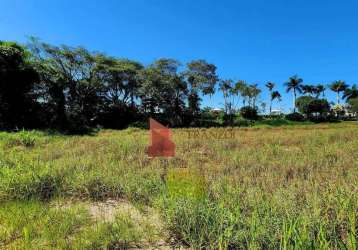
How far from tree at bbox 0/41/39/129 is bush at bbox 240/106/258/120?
3443 centimetres

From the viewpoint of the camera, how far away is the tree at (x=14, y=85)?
722 inches

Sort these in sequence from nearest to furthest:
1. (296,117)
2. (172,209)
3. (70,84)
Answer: (172,209)
(70,84)
(296,117)

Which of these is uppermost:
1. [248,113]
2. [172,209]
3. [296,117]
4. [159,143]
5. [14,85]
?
[14,85]

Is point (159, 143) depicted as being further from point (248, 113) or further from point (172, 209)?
point (248, 113)

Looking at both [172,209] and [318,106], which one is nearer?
[172,209]

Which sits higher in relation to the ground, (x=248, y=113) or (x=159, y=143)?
(x=248, y=113)

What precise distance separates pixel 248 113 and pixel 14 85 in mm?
36850

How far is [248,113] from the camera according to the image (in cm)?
4812

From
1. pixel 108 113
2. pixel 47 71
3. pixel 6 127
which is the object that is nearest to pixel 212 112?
pixel 108 113

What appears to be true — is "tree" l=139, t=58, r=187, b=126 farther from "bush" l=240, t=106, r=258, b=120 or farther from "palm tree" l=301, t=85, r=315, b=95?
"palm tree" l=301, t=85, r=315, b=95

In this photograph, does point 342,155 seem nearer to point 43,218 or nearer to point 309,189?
point 309,189

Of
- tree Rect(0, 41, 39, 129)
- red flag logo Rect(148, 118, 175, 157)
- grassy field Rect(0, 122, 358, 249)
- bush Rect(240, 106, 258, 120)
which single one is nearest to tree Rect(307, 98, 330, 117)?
→ bush Rect(240, 106, 258, 120)

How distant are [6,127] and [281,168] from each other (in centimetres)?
1850

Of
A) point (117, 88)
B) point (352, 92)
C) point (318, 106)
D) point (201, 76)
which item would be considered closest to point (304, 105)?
point (318, 106)
